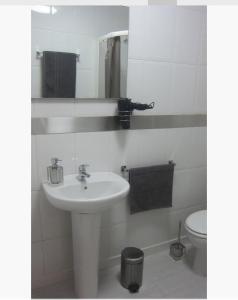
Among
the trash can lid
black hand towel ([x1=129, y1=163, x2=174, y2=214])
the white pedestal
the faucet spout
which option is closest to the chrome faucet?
the faucet spout

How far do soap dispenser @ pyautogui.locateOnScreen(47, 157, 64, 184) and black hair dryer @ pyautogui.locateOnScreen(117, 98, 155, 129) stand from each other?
0.52m

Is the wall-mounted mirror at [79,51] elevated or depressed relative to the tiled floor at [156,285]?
elevated

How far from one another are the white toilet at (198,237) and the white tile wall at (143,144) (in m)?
0.30

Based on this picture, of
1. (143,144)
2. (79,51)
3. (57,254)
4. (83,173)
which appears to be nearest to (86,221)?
(83,173)

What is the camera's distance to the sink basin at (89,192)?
1.36 m

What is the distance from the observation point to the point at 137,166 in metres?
1.99

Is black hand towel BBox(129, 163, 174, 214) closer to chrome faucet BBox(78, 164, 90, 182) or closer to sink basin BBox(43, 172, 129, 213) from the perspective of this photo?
sink basin BBox(43, 172, 129, 213)

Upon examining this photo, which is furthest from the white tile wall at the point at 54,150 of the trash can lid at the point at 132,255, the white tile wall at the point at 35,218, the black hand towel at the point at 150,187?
the trash can lid at the point at 132,255

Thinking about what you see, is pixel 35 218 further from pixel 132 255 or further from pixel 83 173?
pixel 132 255

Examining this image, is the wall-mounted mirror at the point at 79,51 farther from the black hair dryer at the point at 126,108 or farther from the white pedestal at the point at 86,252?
the white pedestal at the point at 86,252

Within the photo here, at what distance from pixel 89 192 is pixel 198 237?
840 mm

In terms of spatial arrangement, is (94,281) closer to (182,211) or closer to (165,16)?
(182,211)

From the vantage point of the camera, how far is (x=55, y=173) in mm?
1599

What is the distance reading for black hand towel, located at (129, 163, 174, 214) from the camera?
76.0 inches
